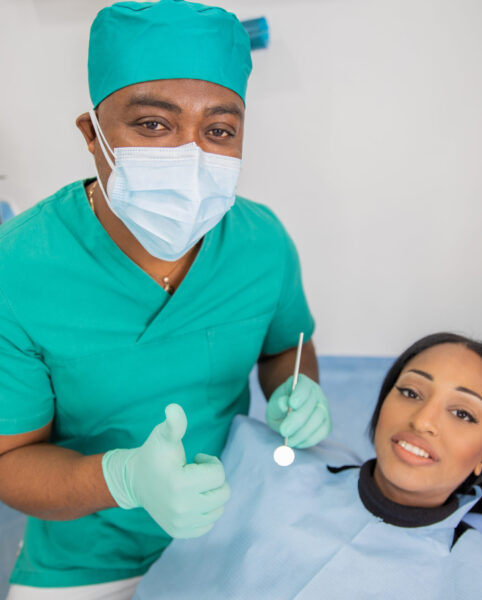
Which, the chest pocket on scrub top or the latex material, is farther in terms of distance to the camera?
the chest pocket on scrub top

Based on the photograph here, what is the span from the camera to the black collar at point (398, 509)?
3.48 feet

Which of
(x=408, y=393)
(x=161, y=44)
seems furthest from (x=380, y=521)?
(x=161, y=44)

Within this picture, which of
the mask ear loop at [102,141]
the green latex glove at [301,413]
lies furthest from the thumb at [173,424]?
the mask ear loop at [102,141]

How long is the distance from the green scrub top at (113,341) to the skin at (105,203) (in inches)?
1.5

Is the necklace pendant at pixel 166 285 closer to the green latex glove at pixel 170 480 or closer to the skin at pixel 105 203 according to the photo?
the skin at pixel 105 203

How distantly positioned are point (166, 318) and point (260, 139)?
889 millimetres

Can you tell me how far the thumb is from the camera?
837mm

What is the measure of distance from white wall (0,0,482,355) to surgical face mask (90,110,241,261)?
0.81 meters

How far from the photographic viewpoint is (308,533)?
1088 mm

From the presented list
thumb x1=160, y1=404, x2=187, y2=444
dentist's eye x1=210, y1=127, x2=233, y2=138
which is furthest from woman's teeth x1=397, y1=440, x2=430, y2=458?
dentist's eye x1=210, y1=127, x2=233, y2=138

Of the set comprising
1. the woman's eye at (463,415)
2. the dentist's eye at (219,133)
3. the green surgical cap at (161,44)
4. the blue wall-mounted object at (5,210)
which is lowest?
the woman's eye at (463,415)

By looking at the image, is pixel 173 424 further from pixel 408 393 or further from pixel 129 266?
pixel 408 393

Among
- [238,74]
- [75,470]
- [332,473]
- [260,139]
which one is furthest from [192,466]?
[260,139]

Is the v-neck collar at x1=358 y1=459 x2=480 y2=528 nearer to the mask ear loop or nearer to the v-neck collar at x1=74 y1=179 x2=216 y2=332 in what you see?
the v-neck collar at x1=74 y1=179 x2=216 y2=332
